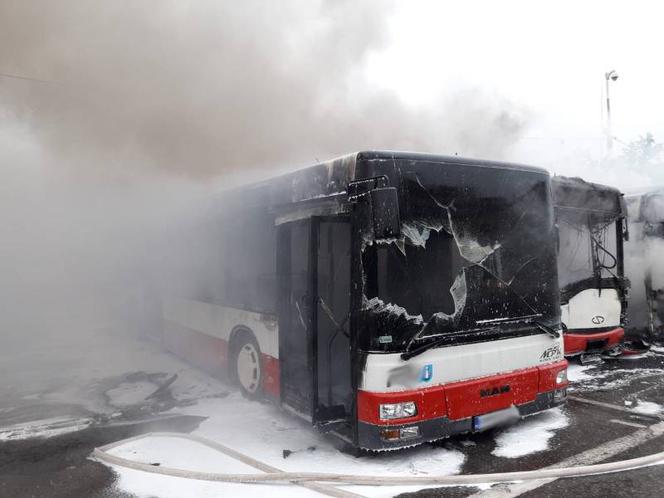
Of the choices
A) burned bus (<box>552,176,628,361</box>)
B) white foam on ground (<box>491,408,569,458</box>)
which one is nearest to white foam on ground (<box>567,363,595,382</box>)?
burned bus (<box>552,176,628,361</box>)

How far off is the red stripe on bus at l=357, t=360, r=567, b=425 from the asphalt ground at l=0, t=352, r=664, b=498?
447 mm

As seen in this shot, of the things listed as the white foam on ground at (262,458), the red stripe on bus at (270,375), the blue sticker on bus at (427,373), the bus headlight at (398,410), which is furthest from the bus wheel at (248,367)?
the blue sticker on bus at (427,373)

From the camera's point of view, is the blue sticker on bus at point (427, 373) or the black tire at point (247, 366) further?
the black tire at point (247, 366)

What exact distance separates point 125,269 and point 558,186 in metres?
9.13

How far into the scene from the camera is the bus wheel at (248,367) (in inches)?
223

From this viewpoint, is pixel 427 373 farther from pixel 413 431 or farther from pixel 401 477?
pixel 401 477

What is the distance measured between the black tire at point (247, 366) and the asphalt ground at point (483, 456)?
2.42 feet

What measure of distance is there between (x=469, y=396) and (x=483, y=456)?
562 mm

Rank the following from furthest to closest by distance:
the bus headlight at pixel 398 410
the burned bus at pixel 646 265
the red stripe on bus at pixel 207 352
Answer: the burned bus at pixel 646 265, the red stripe on bus at pixel 207 352, the bus headlight at pixel 398 410

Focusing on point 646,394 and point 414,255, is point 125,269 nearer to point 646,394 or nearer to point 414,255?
point 414,255

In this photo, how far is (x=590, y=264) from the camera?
765 cm

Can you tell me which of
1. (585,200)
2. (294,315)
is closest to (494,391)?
(294,315)

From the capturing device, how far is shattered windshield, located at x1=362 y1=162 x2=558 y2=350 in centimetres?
386

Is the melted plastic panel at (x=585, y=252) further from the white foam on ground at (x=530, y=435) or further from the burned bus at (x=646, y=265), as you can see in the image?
the white foam on ground at (x=530, y=435)
